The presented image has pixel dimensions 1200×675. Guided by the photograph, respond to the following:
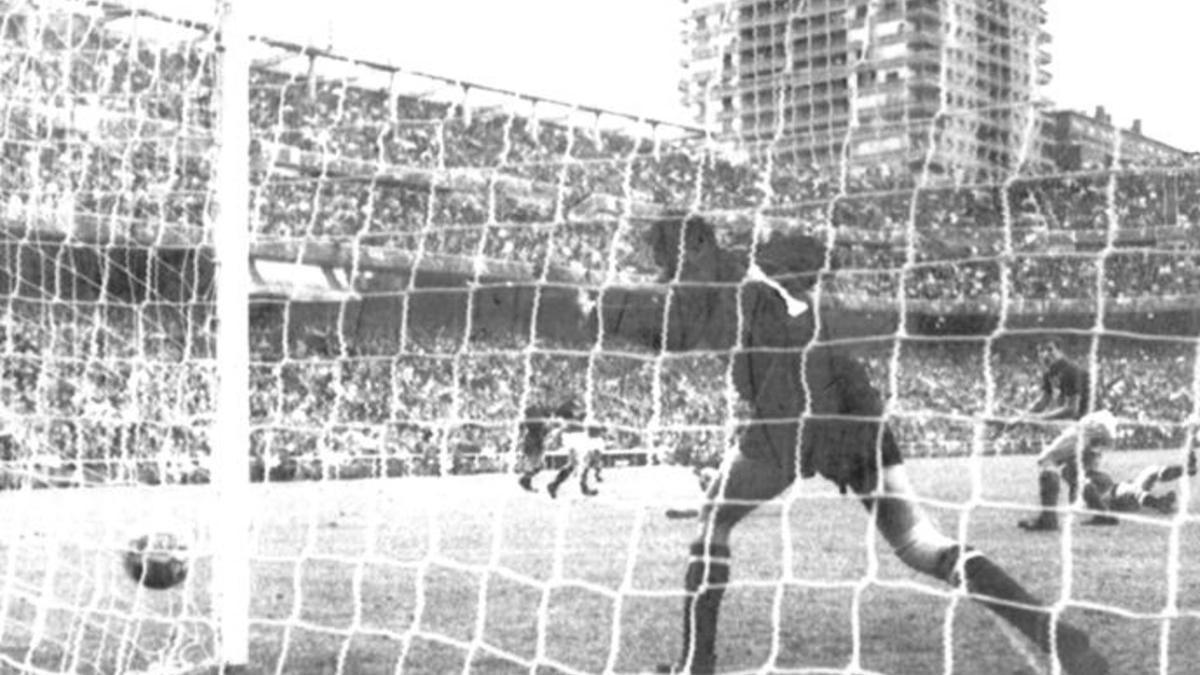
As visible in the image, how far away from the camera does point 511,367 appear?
1844 cm

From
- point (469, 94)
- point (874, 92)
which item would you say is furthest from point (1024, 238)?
point (469, 94)

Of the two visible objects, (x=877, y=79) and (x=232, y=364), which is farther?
(x=232, y=364)

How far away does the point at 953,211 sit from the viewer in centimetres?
693

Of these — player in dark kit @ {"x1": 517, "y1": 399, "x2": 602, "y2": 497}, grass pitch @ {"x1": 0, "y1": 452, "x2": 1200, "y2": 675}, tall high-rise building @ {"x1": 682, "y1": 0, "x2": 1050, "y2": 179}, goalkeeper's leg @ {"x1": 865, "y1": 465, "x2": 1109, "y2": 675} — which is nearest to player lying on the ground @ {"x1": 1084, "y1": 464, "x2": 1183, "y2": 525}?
grass pitch @ {"x1": 0, "y1": 452, "x2": 1200, "y2": 675}

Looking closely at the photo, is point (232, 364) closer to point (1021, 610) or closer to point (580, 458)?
point (1021, 610)

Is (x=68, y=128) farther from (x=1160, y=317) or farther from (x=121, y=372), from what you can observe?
(x=1160, y=317)

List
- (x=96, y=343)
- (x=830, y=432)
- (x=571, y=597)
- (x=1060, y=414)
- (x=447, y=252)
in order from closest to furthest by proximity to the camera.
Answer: (x=830, y=432)
(x=571, y=597)
(x=1060, y=414)
(x=96, y=343)
(x=447, y=252)

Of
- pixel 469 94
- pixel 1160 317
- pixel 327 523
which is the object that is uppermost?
pixel 469 94

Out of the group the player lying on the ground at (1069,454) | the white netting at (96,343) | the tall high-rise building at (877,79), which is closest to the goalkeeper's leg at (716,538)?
the tall high-rise building at (877,79)

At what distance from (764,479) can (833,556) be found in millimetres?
4102

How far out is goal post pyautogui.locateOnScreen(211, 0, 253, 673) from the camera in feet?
15.1

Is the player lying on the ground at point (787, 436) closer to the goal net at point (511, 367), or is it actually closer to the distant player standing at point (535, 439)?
the goal net at point (511, 367)

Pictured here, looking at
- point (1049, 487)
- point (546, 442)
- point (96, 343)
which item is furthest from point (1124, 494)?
point (546, 442)

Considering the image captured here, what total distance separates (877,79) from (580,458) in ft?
31.0
